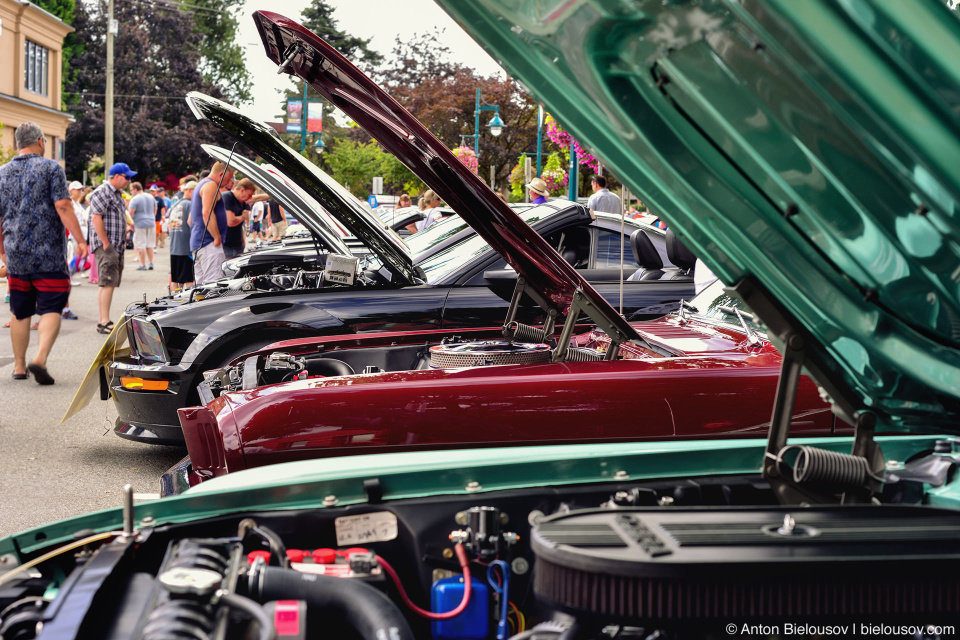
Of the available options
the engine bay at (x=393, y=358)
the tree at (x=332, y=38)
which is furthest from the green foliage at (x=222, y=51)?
the engine bay at (x=393, y=358)

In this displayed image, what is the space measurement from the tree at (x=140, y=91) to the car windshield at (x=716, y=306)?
146 feet

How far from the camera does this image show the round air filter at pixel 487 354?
11.8 ft

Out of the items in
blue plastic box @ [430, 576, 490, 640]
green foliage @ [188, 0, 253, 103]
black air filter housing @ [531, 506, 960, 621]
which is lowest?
blue plastic box @ [430, 576, 490, 640]

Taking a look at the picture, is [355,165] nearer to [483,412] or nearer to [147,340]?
[147,340]

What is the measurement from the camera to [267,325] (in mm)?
5074

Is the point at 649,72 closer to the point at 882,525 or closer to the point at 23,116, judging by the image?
the point at 882,525

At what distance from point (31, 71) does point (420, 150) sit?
37370 mm

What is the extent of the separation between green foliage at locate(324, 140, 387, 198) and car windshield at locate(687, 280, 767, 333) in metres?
32.4

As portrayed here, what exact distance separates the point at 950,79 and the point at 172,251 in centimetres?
1062

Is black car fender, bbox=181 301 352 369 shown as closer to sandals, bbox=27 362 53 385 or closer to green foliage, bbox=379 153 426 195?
sandals, bbox=27 362 53 385

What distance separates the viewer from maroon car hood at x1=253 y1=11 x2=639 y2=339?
3520 mm

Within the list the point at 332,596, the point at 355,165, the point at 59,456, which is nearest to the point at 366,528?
the point at 332,596

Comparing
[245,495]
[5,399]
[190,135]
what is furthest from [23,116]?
[245,495]

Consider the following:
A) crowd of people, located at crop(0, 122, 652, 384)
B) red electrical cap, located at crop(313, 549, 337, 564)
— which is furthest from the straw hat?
red electrical cap, located at crop(313, 549, 337, 564)
